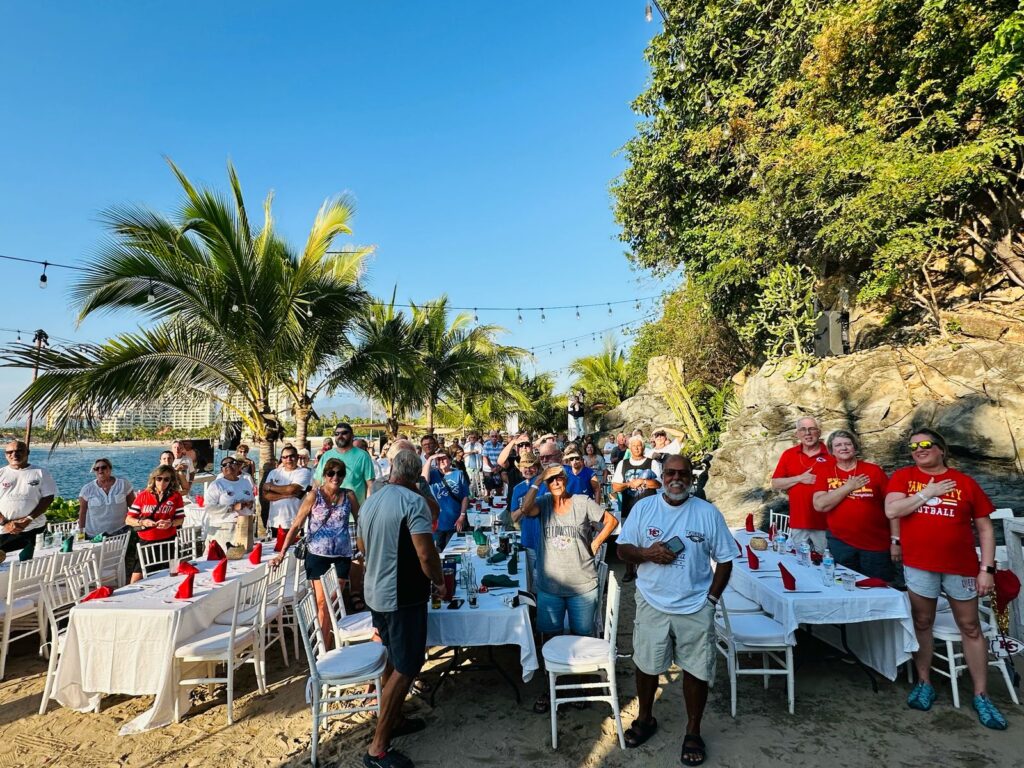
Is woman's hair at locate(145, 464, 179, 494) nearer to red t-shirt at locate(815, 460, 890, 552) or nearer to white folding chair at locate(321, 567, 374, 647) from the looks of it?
white folding chair at locate(321, 567, 374, 647)

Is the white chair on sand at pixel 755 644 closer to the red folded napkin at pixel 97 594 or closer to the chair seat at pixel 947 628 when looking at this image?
the chair seat at pixel 947 628

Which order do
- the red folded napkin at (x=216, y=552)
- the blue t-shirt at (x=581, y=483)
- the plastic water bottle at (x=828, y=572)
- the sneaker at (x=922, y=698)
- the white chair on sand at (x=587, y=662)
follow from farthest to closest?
the blue t-shirt at (x=581, y=483), the red folded napkin at (x=216, y=552), the plastic water bottle at (x=828, y=572), the sneaker at (x=922, y=698), the white chair on sand at (x=587, y=662)

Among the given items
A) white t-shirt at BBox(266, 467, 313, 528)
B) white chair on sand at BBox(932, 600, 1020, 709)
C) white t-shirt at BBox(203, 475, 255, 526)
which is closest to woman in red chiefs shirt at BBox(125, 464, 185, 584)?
white t-shirt at BBox(203, 475, 255, 526)

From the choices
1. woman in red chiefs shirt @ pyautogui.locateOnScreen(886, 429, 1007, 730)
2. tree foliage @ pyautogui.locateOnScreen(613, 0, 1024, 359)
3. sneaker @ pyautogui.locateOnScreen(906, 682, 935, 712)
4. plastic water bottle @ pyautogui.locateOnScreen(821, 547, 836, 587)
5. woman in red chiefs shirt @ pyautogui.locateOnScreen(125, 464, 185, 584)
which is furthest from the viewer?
tree foliage @ pyautogui.locateOnScreen(613, 0, 1024, 359)

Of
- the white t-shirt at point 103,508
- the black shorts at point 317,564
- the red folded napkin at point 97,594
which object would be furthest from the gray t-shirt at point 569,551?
the white t-shirt at point 103,508

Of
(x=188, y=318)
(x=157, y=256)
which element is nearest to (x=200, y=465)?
(x=188, y=318)

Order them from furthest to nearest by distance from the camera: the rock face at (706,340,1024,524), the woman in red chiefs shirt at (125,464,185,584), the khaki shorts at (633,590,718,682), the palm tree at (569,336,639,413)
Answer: the palm tree at (569,336,639,413) < the rock face at (706,340,1024,524) < the woman in red chiefs shirt at (125,464,185,584) < the khaki shorts at (633,590,718,682)

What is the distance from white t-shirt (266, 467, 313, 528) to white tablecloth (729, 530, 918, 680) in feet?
17.3

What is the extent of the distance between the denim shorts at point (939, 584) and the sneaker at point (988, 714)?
2.12 ft

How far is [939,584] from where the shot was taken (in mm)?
3717

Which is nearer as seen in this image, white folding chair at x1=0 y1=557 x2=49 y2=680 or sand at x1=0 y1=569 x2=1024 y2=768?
sand at x1=0 y1=569 x2=1024 y2=768

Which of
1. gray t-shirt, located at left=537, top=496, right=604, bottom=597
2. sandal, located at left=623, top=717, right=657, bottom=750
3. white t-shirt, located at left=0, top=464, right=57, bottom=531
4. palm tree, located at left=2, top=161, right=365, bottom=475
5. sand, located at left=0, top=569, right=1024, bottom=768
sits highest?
palm tree, located at left=2, top=161, right=365, bottom=475

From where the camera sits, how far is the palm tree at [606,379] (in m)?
27.5

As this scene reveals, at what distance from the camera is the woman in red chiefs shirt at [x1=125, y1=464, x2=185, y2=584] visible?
6.17m
